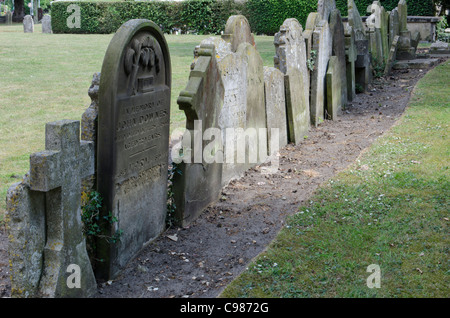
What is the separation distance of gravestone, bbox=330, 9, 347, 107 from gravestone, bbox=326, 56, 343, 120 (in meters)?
0.10

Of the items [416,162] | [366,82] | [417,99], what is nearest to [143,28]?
[416,162]

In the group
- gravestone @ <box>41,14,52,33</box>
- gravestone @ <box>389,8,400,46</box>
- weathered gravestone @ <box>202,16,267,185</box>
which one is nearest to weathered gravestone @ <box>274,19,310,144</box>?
weathered gravestone @ <box>202,16,267,185</box>

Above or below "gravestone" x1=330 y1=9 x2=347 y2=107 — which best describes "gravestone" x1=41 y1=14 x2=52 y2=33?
above

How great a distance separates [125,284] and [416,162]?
15.6 feet

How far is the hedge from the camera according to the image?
104ft

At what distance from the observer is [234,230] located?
6059 mm

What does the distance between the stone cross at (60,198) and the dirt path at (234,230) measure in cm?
61

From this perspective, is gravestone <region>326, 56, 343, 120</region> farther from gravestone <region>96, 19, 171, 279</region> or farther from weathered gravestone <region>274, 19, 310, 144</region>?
gravestone <region>96, 19, 171, 279</region>

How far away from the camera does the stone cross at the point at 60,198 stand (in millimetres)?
3943

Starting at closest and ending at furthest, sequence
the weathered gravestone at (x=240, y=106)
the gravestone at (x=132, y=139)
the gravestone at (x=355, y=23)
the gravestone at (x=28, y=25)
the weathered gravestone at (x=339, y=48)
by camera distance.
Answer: the gravestone at (x=132, y=139) → the weathered gravestone at (x=240, y=106) → the weathered gravestone at (x=339, y=48) → the gravestone at (x=355, y=23) → the gravestone at (x=28, y=25)

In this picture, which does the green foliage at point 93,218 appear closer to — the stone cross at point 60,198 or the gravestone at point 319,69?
the stone cross at point 60,198

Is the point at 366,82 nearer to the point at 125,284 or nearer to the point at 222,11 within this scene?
the point at 125,284

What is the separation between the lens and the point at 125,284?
489 cm

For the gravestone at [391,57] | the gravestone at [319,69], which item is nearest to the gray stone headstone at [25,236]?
the gravestone at [319,69]
